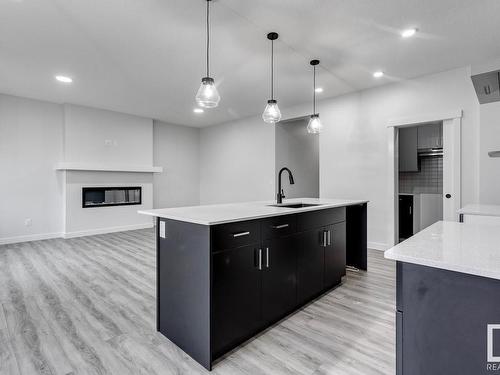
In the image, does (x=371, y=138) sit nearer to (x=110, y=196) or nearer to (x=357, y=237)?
(x=357, y=237)

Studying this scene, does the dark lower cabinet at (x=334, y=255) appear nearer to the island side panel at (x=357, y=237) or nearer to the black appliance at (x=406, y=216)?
the island side panel at (x=357, y=237)

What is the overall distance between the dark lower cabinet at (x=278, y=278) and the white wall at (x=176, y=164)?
564 cm

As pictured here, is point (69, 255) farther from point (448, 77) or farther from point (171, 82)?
point (448, 77)

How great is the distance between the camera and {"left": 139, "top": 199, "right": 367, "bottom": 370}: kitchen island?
1.68m

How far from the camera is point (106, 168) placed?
5.81 m

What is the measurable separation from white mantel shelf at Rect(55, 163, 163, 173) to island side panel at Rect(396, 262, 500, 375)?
5962mm

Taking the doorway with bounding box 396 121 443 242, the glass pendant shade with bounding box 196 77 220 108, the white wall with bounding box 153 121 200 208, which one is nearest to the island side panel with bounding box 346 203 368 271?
the doorway with bounding box 396 121 443 242

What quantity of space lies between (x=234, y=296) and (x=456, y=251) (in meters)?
1.27

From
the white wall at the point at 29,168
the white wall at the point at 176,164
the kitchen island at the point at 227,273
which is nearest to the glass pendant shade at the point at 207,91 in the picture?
the kitchen island at the point at 227,273

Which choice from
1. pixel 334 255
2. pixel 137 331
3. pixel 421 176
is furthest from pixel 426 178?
pixel 137 331

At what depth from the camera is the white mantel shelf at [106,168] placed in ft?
17.4

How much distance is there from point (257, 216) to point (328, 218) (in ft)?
3.81

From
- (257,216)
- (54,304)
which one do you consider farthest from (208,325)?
(54,304)

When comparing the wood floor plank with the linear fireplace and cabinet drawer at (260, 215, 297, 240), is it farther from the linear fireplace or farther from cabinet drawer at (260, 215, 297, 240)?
the linear fireplace
